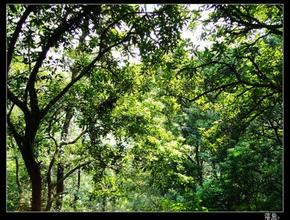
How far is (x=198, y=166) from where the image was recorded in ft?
11.1

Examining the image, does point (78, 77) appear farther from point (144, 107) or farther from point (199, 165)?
point (199, 165)

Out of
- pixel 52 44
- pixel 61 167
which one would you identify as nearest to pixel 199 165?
pixel 61 167

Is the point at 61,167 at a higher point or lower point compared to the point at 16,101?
lower

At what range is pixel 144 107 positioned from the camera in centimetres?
343

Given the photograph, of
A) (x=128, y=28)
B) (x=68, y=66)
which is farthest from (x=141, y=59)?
(x=68, y=66)

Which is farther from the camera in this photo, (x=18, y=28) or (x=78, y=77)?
(x=78, y=77)

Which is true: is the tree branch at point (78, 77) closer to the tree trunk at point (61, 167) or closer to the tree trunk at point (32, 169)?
the tree trunk at point (61, 167)

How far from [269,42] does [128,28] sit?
1168 millimetres

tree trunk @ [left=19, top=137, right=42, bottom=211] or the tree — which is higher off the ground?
the tree

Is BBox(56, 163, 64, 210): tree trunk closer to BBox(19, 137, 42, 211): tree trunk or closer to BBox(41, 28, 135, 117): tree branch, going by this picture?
BBox(19, 137, 42, 211): tree trunk

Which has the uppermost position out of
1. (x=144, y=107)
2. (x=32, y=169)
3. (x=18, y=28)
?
(x=18, y=28)

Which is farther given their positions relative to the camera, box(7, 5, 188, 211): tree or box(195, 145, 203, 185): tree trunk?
box(195, 145, 203, 185): tree trunk

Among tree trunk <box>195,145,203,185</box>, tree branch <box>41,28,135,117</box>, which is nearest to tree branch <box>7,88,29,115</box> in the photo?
tree branch <box>41,28,135,117</box>

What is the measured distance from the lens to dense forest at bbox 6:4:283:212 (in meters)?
3.15
